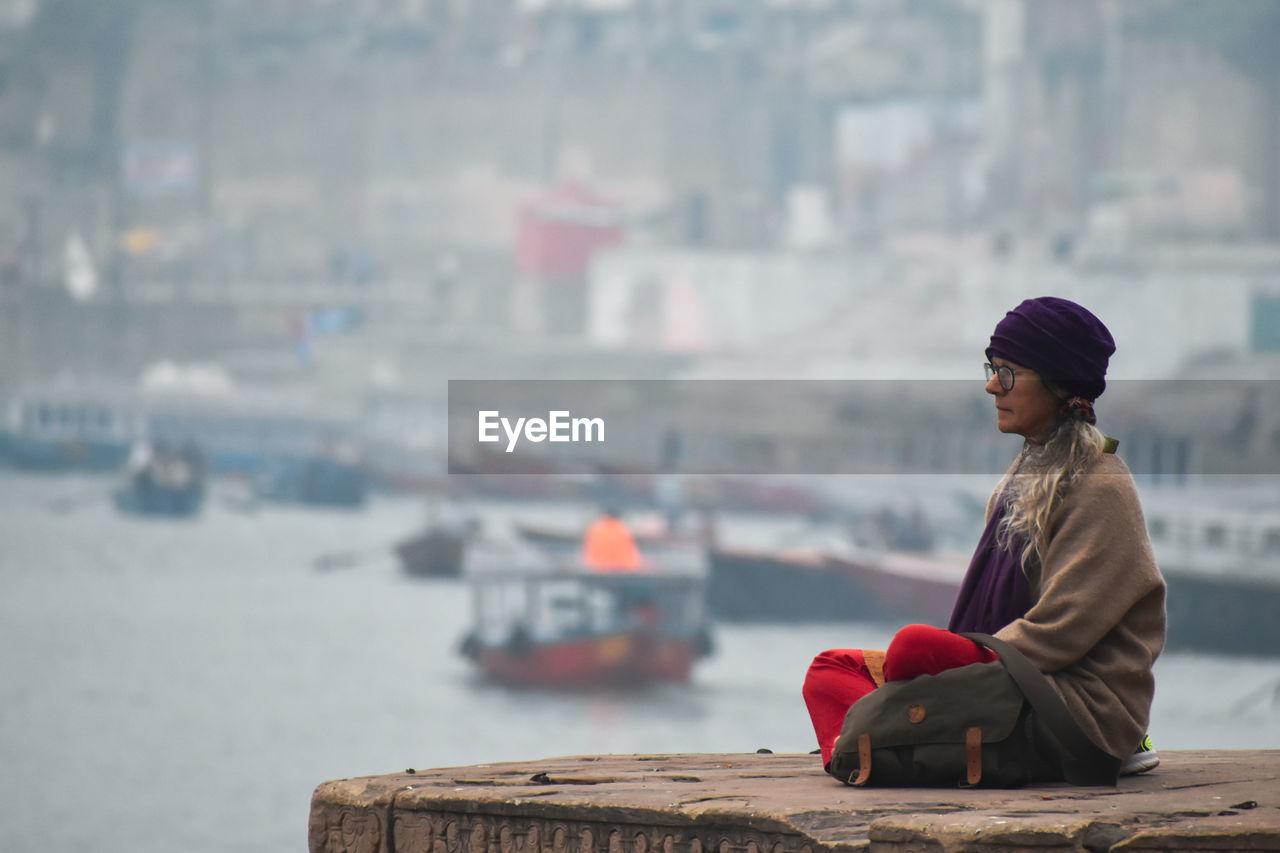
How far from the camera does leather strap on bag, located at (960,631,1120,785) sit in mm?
1960

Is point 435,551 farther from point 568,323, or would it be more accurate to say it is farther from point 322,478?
point 568,323

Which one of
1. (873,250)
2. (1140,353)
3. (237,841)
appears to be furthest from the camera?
(873,250)

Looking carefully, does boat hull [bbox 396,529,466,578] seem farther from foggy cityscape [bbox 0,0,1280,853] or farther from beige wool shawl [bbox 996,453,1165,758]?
beige wool shawl [bbox 996,453,1165,758]

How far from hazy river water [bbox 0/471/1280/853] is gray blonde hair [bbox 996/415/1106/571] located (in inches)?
452

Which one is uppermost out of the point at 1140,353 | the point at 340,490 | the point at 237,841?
the point at 1140,353

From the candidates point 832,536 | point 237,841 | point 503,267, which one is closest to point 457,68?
point 503,267

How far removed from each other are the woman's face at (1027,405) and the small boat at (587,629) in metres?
16.5

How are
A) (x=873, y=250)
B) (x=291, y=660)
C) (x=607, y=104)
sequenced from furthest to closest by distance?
(x=607, y=104)
(x=873, y=250)
(x=291, y=660)

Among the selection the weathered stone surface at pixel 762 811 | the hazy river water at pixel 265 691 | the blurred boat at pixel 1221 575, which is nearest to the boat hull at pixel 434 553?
the hazy river water at pixel 265 691

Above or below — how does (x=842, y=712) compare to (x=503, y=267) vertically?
below

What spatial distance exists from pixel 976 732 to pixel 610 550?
57.6 ft

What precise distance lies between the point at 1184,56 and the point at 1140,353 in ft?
16.2

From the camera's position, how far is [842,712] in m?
2.14

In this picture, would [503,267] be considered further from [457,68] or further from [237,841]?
[237,841]
